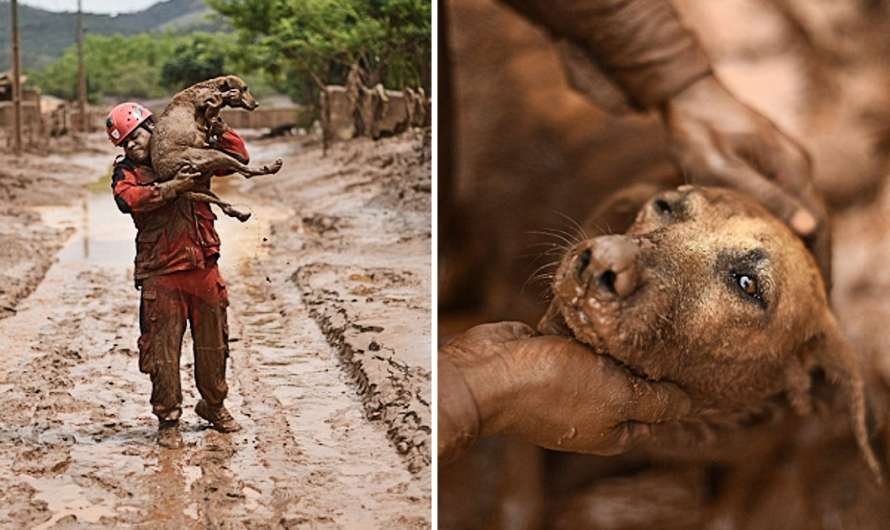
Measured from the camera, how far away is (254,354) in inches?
86.6

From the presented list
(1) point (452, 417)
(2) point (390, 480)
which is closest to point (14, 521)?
(2) point (390, 480)

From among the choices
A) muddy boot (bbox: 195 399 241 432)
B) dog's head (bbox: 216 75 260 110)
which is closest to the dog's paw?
dog's head (bbox: 216 75 260 110)

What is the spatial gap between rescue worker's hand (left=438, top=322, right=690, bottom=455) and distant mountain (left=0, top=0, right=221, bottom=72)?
91cm

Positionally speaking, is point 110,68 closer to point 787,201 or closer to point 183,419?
point 183,419

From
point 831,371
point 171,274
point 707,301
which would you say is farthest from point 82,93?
point 831,371

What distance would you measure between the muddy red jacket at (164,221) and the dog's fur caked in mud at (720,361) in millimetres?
703

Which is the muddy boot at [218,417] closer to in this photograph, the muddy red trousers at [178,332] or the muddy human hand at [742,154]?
the muddy red trousers at [178,332]

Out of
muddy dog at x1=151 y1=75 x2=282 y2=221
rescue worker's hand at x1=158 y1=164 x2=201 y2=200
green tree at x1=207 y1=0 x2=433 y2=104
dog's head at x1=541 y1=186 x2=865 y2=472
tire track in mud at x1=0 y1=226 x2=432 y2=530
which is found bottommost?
tire track in mud at x1=0 y1=226 x2=432 y2=530

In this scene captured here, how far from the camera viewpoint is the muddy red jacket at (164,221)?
6.77ft

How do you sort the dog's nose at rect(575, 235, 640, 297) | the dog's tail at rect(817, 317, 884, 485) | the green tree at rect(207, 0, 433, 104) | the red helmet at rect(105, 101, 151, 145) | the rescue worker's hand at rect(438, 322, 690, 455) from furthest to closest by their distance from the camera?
the green tree at rect(207, 0, 433, 104) < the red helmet at rect(105, 101, 151, 145) < the dog's tail at rect(817, 317, 884, 485) < the rescue worker's hand at rect(438, 322, 690, 455) < the dog's nose at rect(575, 235, 640, 297)

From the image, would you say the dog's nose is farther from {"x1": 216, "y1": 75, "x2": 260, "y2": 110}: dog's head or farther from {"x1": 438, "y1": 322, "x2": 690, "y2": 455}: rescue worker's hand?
{"x1": 216, "y1": 75, "x2": 260, "y2": 110}: dog's head

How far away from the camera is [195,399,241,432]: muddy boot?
2.15 metres

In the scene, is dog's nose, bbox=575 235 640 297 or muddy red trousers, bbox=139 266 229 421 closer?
dog's nose, bbox=575 235 640 297

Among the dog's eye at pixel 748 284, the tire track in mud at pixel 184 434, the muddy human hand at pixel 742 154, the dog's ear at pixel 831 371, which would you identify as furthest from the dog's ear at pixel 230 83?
the dog's ear at pixel 831 371
